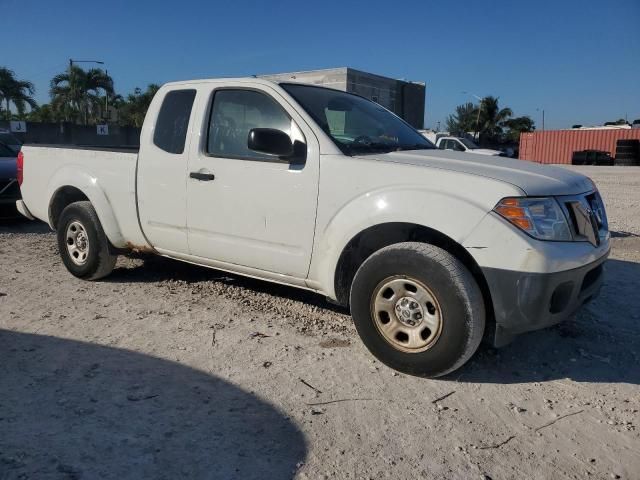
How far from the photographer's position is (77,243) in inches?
209

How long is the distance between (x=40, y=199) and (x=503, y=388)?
479 cm

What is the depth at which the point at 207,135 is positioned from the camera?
4320 millimetres

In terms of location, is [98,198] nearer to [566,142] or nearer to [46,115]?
[566,142]

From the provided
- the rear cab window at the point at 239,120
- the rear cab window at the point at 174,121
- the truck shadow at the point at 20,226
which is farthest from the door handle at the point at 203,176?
the truck shadow at the point at 20,226

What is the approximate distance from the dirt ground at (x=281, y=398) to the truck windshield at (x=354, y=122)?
1397 mm

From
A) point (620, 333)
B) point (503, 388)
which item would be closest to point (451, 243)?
point (503, 388)

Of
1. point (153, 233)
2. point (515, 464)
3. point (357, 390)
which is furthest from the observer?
point (153, 233)

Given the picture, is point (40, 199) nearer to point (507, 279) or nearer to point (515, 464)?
point (507, 279)

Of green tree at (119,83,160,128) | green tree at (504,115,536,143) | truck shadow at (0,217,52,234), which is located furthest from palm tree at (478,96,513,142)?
truck shadow at (0,217,52,234)

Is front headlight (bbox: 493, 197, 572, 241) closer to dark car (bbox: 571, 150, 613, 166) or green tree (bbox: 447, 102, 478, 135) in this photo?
dark car (bbox: 571, 150, 613, 166)

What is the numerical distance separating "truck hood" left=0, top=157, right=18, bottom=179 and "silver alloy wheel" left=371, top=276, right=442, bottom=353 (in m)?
7.62

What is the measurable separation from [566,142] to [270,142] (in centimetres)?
4463

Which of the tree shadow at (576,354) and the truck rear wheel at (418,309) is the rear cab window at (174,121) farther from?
the tree shadow at (576,354)

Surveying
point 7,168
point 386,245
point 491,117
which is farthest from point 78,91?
point 491,117
